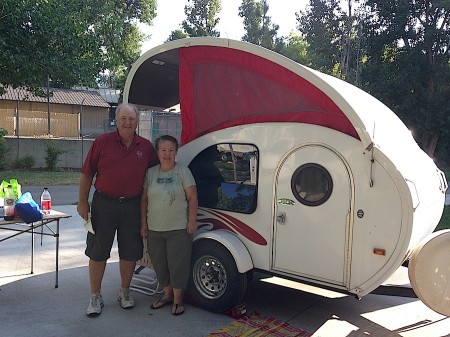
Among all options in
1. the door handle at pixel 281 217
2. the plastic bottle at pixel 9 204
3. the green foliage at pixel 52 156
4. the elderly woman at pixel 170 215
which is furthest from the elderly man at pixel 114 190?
the green foliage at pixel 52 156

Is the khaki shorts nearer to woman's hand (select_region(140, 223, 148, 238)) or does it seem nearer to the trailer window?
woman's hand (select_region(140, 223, 148, 238))

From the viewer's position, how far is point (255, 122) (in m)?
4.49

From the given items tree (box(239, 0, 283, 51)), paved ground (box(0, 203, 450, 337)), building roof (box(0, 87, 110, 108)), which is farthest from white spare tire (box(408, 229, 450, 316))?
tree (box(239, 0, 283, 51))

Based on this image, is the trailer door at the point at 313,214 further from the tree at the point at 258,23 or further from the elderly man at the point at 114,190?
the tree at the point at 258,23

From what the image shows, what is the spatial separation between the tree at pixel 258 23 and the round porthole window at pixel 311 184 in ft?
135

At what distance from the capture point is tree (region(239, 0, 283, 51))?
143 ft

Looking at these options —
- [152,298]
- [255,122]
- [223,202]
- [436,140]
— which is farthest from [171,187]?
[436,140]

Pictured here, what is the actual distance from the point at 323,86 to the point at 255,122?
825 millimetres

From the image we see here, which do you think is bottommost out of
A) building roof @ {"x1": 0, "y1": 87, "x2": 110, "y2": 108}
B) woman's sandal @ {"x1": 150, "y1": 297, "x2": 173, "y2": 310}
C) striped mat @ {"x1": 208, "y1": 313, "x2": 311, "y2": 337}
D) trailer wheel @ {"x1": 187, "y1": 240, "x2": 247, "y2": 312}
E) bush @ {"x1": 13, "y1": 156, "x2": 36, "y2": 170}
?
striped mat @ {"x1": 208, "y1": 313, "x2": 311, "y2": 337}

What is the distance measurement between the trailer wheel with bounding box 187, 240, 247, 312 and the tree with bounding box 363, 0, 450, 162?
823 inches

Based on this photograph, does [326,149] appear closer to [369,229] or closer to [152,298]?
[369,229]

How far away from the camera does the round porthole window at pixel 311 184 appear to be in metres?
4.03

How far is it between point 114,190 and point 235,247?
1.29 meters

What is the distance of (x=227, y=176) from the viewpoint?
15.5 ft
